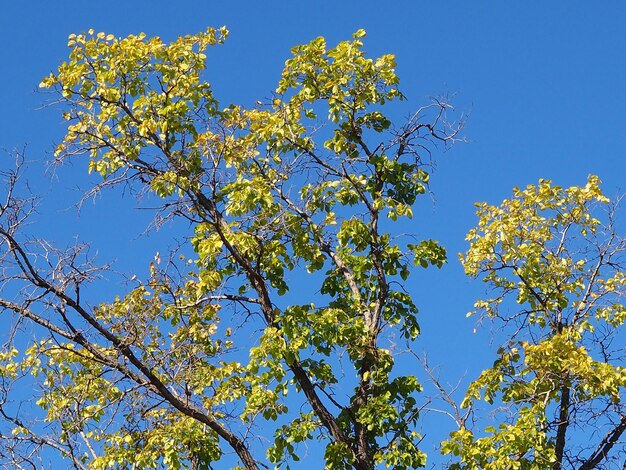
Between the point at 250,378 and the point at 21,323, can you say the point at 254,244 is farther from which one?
the point at 21,323

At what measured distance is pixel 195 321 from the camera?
16594 mm

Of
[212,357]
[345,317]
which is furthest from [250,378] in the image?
[345,317]

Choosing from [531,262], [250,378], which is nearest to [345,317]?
[250,378]

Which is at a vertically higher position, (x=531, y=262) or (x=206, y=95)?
(x=206, y=95)

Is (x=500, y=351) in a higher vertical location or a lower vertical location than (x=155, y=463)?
higher

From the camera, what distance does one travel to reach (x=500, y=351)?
52.9 feet

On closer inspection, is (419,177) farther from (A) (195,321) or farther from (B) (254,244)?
(A) (195,321)

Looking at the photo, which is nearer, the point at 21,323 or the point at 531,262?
the point at 21,323

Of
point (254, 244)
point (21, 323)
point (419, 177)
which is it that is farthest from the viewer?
point (419, 177)

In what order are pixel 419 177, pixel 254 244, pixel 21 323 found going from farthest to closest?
pixel 419 177 < pixel 254 244 < pixel 21 323

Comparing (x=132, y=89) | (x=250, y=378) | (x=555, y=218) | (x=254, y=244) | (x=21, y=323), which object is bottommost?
(x=21, y=323)

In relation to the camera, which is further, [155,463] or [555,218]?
[555,218]

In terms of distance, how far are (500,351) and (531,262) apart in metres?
1.70

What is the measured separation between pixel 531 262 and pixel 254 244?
4827 mm
